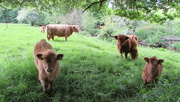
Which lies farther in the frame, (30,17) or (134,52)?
(30,17)

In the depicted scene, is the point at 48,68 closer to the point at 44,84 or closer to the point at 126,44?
the point at 44,84

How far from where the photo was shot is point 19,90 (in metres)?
3.77

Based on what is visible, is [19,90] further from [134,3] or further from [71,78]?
[134,3]

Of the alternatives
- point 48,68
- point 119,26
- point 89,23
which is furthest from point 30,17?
point 48,68

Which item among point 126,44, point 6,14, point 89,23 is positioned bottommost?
point 126,44

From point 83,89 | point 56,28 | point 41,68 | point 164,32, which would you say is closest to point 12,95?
point 41,68

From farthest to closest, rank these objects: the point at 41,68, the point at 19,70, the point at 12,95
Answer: the point at 19,70 < the point at 41,68 < the point at 12,95

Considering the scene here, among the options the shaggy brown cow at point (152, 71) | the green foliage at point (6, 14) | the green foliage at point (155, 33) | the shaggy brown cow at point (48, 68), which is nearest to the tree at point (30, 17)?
the green foliage at point (6, 14)

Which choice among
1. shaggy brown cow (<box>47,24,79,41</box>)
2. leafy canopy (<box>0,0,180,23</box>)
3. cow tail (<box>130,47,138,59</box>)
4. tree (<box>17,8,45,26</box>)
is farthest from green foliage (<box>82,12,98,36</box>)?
cow tail (<box>130,47,138,59</box>)

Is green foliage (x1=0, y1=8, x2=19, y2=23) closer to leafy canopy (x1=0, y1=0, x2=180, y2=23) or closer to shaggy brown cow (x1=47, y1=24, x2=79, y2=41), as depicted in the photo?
leafy canopy (x1=0, y1=0, x2=180, y2=23)

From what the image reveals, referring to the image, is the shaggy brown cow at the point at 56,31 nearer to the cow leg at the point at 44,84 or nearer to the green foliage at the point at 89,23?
the cow leg at the point at 44,84

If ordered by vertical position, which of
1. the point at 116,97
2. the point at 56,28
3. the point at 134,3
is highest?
the point at 134,3

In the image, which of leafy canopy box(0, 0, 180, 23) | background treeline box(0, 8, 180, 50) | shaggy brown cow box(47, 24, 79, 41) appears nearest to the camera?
leafy canopy box(0, 0, 180, 23)

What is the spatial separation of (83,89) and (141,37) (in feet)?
66.4
